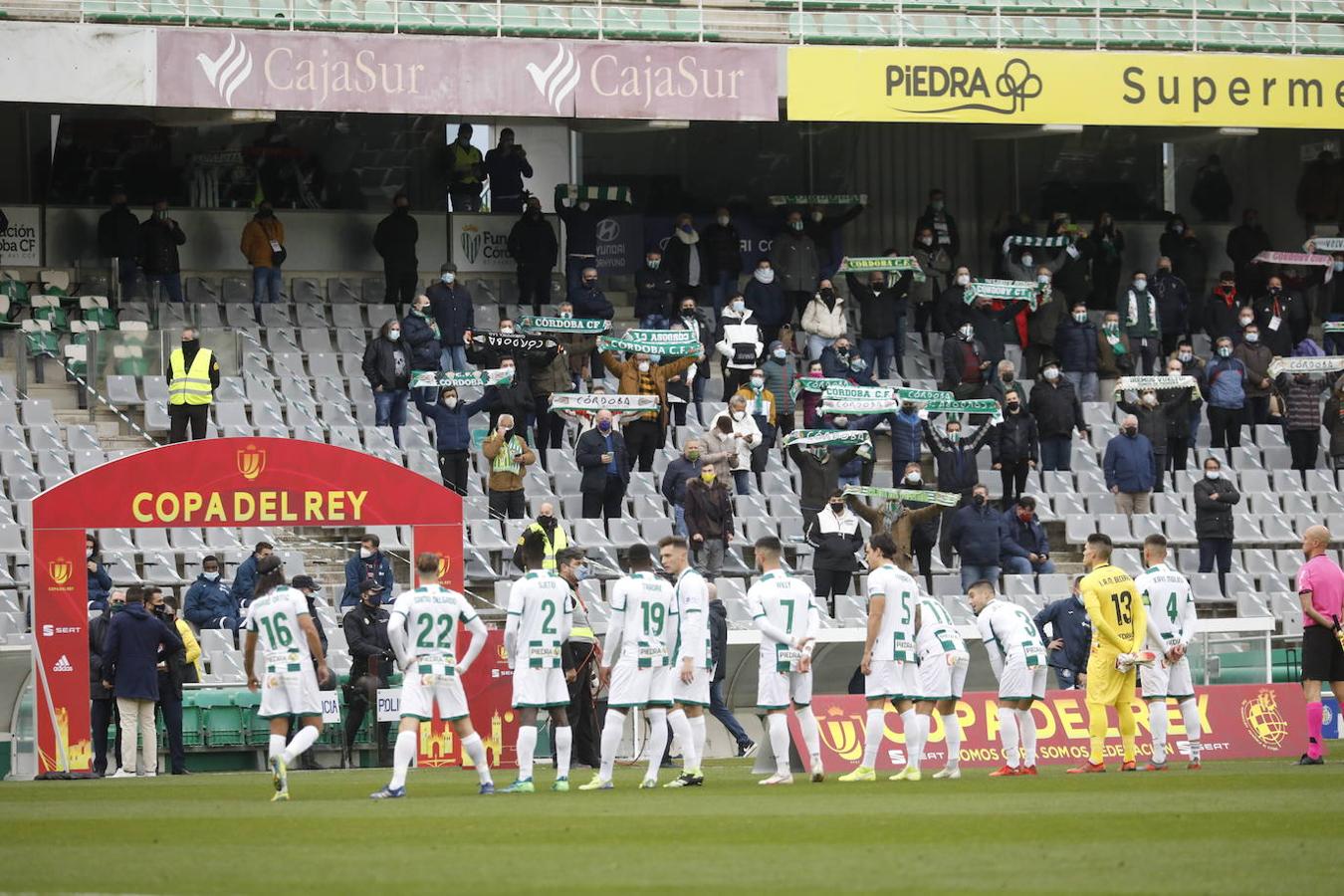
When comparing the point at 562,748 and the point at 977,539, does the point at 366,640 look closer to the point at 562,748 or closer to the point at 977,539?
the point at 562,748

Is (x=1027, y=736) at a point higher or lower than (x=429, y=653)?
lower

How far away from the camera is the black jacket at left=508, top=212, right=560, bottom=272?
30.1 metres

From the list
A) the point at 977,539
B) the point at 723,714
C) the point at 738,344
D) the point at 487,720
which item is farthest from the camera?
the point at 738,344

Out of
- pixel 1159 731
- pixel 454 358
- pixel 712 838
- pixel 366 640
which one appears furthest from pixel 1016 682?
pixel 454 358

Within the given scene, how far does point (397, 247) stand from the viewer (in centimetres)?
2975

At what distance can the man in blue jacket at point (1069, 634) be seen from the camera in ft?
69.1

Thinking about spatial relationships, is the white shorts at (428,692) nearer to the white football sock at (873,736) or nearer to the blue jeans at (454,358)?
the white football sock at (873,736)

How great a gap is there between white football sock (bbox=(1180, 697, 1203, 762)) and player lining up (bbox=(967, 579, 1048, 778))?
1307 millimetres

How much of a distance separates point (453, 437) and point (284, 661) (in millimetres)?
9997

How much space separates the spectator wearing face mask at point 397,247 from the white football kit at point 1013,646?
13751 millimetres

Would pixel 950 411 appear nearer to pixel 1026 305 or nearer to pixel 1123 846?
pixel 1026 305

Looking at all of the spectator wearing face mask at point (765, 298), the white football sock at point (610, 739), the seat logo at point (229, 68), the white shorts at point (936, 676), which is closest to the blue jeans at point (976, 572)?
the spectator wearing face mask at point (765, 298)


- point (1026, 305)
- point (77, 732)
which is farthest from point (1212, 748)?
point (1026, 305)

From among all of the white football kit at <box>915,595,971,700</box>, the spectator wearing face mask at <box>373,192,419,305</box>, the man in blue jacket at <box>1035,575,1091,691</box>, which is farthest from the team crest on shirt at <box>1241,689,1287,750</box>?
the spectator wearing face mask at <box>373,192,419,305</box>
